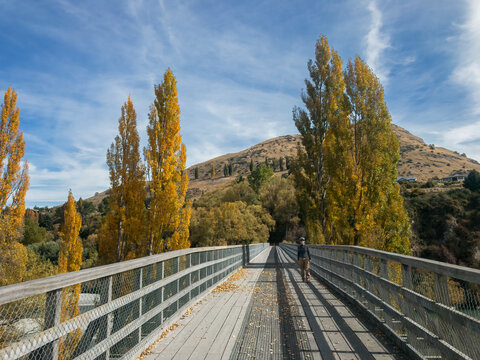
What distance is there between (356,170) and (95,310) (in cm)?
1607

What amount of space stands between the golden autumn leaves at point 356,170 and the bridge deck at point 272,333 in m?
9.15

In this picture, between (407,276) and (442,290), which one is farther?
(407,276)

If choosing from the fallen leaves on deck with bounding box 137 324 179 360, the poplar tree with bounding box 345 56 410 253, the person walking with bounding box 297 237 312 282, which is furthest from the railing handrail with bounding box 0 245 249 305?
the poplar tree with bounding box 345 56 410 253

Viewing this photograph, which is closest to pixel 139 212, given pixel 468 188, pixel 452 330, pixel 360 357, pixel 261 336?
pixel 261 336

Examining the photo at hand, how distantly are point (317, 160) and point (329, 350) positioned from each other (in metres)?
18.8

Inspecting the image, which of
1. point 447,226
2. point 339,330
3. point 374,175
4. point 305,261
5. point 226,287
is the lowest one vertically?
point 226,287

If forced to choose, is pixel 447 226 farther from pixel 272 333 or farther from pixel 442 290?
pixel 442 290

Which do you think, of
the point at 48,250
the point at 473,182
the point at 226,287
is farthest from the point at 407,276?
the point at 473,182

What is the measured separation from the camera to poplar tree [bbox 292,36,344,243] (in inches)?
869

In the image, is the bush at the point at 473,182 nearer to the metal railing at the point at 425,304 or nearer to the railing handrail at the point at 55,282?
the metal railing at the point at 425,304

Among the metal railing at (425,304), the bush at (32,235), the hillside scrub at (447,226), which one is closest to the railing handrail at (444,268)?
the metal railing at (425,304)

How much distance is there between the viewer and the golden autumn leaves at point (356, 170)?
1662 cm

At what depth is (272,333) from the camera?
5367mm

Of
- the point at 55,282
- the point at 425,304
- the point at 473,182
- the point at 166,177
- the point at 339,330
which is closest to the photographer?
the point at 55,282
